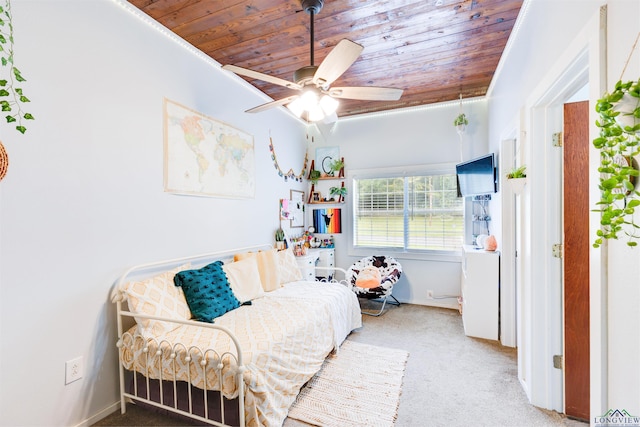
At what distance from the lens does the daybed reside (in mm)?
1597

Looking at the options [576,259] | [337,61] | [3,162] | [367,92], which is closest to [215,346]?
[3,162]

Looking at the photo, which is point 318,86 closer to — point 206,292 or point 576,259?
point 206,292

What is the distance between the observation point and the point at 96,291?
1.86 metres

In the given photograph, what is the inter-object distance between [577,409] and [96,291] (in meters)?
3.14

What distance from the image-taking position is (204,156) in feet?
8.84

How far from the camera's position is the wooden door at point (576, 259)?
177cm

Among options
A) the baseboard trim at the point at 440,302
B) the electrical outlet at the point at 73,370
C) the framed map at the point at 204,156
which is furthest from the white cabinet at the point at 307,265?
the electrical outlet at the point at 73,370

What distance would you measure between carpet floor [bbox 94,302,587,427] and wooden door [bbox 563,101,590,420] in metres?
0.21

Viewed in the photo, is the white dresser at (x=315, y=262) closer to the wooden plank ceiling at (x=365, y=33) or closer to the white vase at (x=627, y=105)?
the wooden plank ceiling at (x=365, y=33)

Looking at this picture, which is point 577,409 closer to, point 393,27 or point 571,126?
point 571,126

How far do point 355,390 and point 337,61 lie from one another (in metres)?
2.24

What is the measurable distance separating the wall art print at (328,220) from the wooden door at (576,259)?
2976 mm

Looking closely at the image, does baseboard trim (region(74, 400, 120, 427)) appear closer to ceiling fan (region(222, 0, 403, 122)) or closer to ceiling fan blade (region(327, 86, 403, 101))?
ceiling fan (region(222, 0, 403, 122))

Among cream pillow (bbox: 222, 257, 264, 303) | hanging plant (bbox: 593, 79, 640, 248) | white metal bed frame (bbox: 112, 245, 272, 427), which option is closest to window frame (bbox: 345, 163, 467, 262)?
cream pillow (bbox: 222, 257, 264, 303)
